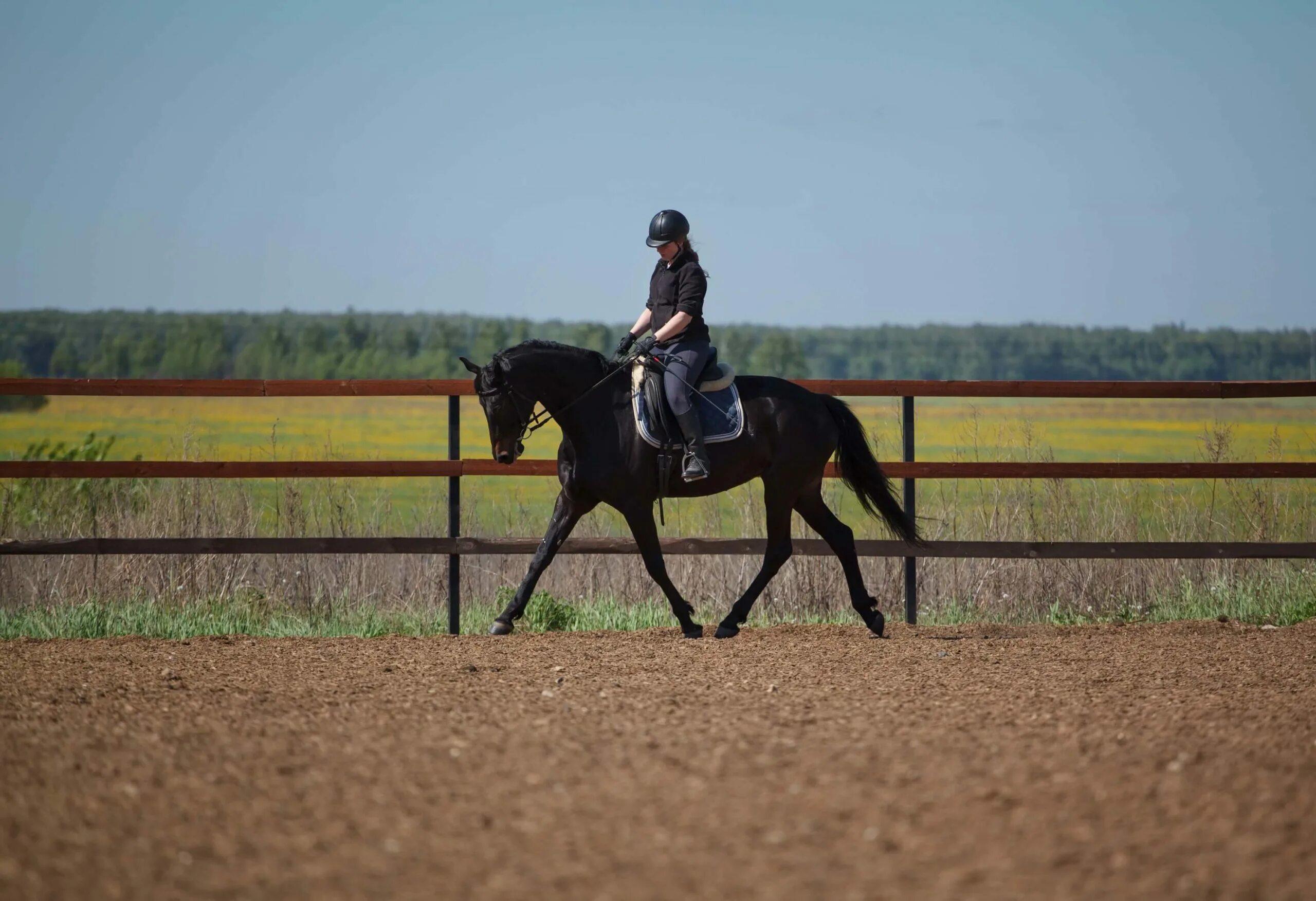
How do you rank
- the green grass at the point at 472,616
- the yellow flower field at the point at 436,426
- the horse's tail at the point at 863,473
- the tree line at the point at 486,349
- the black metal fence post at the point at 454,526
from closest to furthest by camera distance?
the horse's tail at the point at 863,473 → the green grass at the point at 472,616 → the black metal fence post at the point at 454,526 → the yellow flower field at the point at 436,426 → the tree line at the point at 486,349

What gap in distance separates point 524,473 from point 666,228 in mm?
1990

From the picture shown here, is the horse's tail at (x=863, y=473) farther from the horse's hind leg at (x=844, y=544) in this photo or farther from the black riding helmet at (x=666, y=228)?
the black riding helmet at (x=666, y=228)

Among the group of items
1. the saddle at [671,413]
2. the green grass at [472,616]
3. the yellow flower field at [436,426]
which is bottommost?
the green grass at [472,616]

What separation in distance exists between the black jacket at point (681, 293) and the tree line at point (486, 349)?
51.8m

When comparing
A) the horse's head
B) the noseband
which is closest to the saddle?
the noseband

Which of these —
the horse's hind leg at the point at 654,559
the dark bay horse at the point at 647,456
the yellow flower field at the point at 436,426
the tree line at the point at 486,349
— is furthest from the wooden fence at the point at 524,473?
the tree line at the point at 486,349

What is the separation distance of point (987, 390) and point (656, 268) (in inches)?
100

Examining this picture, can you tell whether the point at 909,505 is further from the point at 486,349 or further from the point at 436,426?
the point at 486,349

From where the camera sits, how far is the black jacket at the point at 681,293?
27.9ft

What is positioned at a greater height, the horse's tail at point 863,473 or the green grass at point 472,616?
the horse's tail at point 863,473

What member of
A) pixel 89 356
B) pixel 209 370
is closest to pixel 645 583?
pixel 209 370

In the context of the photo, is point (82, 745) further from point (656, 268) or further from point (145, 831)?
point (656, 268)

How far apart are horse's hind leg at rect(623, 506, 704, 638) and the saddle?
204mm

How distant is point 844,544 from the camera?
895 cm
